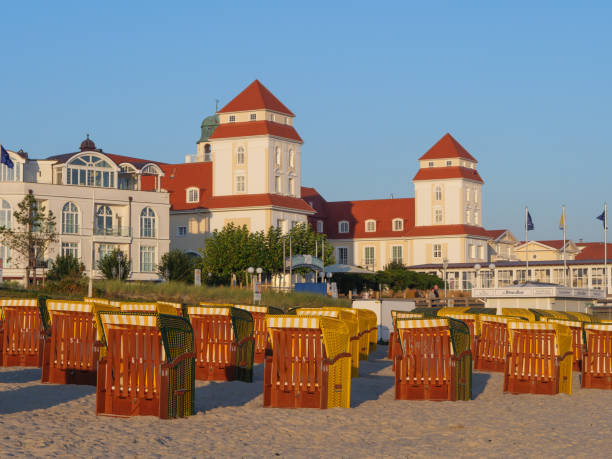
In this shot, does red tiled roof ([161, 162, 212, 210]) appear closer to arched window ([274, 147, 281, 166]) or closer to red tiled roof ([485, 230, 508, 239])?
arched window ([274, 147, 281, 166])

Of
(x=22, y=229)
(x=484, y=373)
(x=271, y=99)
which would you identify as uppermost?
(x=271, y=99)

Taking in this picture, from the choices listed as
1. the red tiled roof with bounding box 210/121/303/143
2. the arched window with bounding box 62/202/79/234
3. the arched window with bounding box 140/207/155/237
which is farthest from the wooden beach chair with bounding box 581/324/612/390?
the red tiled roof with bounding box 210/121/303/143

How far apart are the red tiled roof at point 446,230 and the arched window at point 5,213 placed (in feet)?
155

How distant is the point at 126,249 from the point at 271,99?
24113 mm

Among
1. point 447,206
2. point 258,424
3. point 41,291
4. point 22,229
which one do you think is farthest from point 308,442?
point 447,206

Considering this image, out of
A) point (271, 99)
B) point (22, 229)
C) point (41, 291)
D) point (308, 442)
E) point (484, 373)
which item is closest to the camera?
point (308, 442)

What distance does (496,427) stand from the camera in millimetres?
14875

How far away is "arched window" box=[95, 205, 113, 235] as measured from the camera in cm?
7433

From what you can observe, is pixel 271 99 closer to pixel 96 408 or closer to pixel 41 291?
pixel 41 291

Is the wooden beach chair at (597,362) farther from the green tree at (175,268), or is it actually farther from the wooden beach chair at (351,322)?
the green tree at (175,268)

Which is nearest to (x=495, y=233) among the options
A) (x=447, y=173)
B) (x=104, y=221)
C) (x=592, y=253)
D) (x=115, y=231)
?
(x=447, y=173)

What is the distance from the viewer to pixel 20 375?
18750mm

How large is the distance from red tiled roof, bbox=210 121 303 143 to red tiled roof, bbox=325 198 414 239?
21032mm

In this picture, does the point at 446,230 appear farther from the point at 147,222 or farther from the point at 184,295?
the point at 184,295
